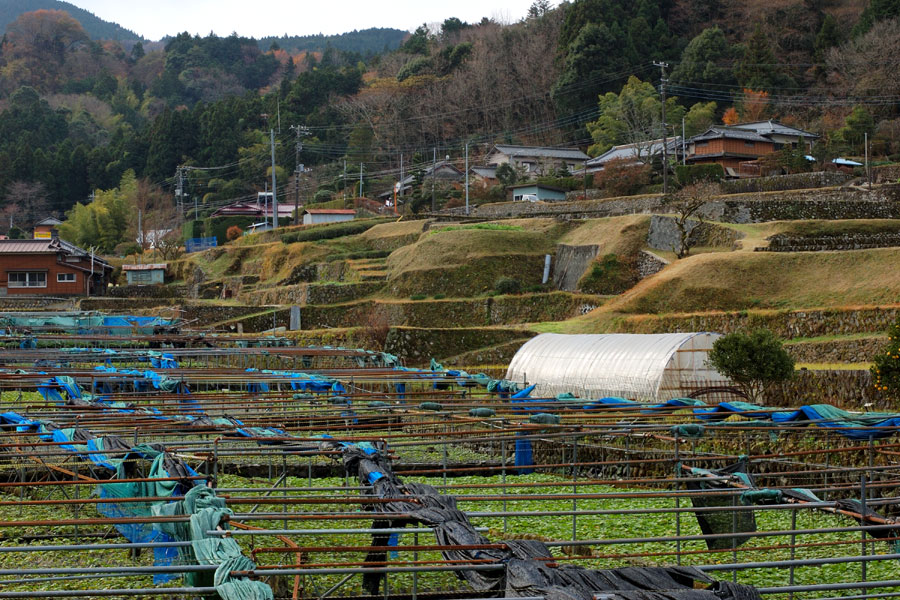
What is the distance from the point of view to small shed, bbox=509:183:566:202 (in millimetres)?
51562

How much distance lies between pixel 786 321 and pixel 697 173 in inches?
889

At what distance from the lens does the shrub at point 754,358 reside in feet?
55.2

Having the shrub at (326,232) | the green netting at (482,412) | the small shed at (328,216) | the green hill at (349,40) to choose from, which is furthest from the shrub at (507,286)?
the green hill at (349,40)

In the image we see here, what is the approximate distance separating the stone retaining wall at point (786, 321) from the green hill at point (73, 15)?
564 ft

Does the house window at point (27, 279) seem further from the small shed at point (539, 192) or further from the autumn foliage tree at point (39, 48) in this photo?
the autumn foliage tree at point (39, 48)

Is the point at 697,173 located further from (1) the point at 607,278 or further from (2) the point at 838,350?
(2) the point at 838,350

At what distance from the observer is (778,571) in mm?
9352

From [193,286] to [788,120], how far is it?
3482 cm

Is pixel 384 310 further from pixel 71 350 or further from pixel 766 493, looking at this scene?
pixel 766 493

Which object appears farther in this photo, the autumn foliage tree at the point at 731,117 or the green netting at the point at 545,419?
the autumn foliage tree at the point at 731,117

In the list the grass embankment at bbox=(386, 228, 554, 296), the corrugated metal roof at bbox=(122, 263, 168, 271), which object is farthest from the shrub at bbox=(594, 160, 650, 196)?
the corrugated metal roof at bbox=(122, 263, 168, 271)

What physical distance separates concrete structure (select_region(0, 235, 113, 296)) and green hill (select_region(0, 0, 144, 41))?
142255 mm

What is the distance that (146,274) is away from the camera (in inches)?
2050

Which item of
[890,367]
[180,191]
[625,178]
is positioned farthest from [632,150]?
[890,367]
